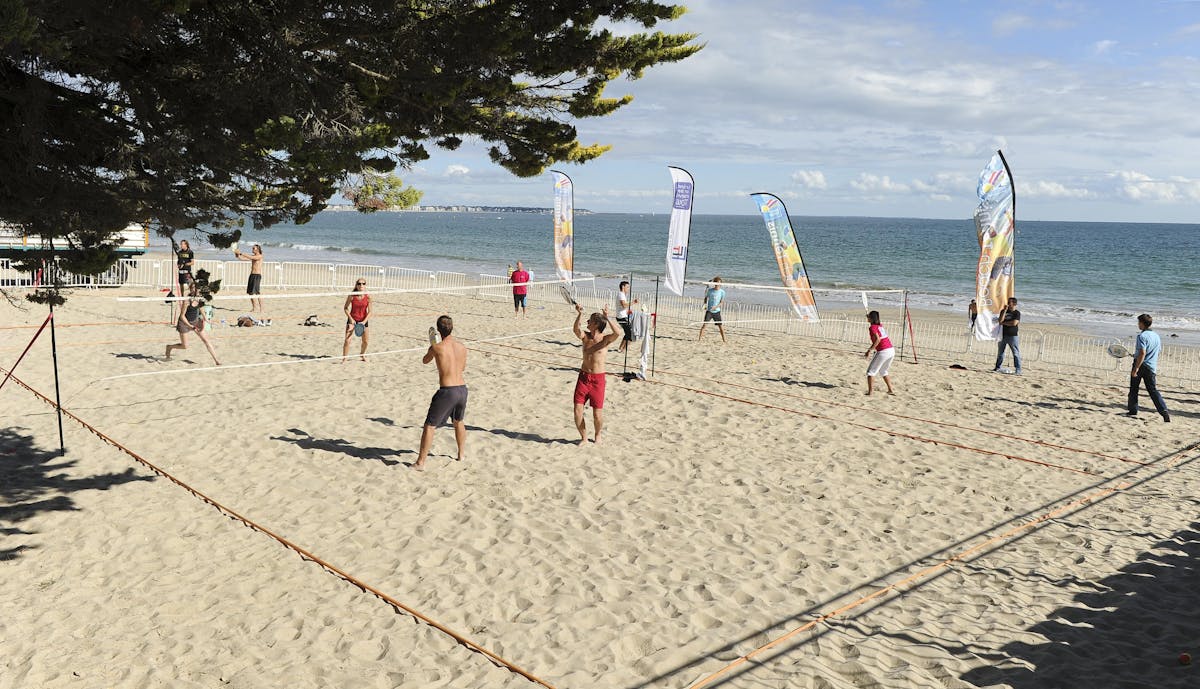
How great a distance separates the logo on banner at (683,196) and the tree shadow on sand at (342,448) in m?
8.04

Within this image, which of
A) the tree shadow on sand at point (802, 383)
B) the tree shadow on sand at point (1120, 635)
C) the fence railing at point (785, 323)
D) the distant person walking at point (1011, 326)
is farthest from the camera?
the fence railing at point (785, 323)

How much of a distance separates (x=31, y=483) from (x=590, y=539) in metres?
5.29

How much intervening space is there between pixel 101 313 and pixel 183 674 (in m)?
16.7

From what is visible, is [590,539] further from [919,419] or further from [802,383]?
[802,383]

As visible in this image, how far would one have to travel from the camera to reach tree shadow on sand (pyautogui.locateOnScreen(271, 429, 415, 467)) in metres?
8.50

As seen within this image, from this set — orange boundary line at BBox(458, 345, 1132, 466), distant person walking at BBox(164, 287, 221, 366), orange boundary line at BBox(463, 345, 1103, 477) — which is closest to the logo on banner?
orange boundary line at BBox(458, 345, 1132, 466)

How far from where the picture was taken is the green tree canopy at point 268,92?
5.34 metres

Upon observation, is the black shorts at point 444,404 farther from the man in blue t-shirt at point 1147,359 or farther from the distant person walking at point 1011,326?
the distant person walking at point 1011,326

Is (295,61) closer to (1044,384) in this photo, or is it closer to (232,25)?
(232,25)

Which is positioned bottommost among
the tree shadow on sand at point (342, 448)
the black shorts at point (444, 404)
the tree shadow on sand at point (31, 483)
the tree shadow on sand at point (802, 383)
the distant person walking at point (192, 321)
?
the tree shadow on sand at point (31, 483)

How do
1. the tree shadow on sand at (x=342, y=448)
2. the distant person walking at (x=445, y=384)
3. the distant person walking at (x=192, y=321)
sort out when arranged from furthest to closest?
the distant person walking at (x=192, y=321) → the tree shadow on sand at (x=342, y=448) → the distant person walking at (x=445, y=384)

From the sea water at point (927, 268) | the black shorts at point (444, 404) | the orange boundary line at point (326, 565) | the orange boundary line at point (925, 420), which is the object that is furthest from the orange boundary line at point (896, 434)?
the sea water at point (927, 268)

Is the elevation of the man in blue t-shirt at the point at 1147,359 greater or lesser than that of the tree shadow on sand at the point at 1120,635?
greater

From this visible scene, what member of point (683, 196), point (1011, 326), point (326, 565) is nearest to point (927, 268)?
point (1011, 326)
